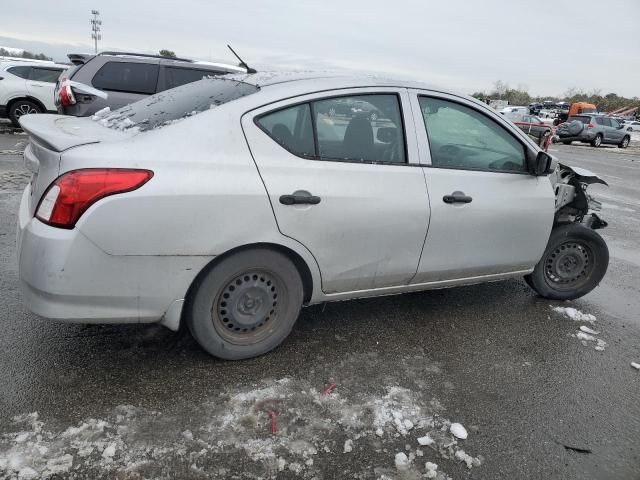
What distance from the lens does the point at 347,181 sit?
9.86ft

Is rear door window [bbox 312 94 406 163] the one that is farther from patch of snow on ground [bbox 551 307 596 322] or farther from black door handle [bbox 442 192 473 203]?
patch of snow on ground [bbox 551 307 596 322]

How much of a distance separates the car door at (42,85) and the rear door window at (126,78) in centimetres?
496

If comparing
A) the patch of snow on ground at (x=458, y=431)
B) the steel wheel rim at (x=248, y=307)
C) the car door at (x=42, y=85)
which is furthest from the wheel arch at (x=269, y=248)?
the car door at (x=42, y=85)

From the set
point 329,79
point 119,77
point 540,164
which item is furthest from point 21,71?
point 540,164

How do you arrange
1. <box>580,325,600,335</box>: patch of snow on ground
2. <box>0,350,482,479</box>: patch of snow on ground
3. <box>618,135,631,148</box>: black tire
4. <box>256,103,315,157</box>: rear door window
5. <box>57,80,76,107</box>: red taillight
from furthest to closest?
<box>618,135,631,148</box>: black tire
<box>57,80,76,107</box>: red taillight
<box>580,325,600,335</box>: patch of snow on ground
<box>256,103,315,157</box>: rear door window
<box>0,350,482,479</box>: patch of snow on ground

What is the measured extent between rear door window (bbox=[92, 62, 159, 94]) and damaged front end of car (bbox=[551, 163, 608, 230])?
6791 mm

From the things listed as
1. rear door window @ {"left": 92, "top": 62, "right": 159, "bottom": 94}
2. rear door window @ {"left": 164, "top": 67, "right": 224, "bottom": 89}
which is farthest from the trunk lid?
rear door window @ {"left": 164, "top": 67, "right": 224, "bottom": 89}

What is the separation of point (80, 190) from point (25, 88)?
473 inches

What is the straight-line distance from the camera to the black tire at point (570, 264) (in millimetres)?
4355

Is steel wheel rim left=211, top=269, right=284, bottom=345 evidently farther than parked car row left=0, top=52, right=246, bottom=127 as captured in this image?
No

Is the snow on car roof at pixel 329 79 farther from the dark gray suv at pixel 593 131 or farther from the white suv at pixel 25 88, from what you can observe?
the dark gray suv at pixel 593 131

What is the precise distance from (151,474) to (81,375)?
0.92 meters

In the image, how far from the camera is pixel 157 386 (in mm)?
2779

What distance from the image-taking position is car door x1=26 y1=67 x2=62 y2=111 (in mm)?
12336
